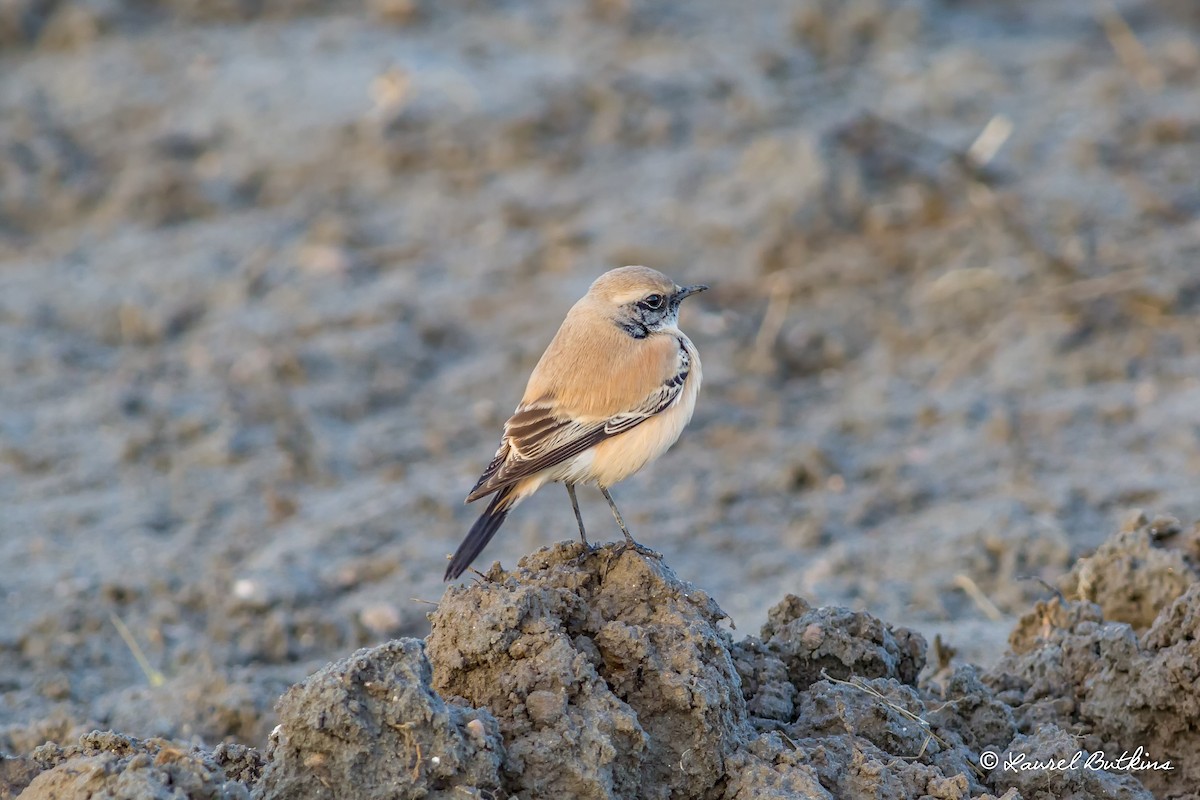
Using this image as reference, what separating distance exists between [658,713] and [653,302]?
2392 millimetres

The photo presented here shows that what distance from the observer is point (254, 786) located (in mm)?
4305

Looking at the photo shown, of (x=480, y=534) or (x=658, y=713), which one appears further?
(x=480, y=534)

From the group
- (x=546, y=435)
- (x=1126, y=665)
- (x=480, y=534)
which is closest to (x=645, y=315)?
(x=546, y=435)

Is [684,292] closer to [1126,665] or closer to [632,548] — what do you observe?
[632,548]

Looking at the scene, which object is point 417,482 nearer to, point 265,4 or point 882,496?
point 882,496

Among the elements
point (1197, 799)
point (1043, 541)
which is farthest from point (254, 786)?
point (1043, 541)

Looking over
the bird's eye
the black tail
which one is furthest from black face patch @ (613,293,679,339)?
the black tail

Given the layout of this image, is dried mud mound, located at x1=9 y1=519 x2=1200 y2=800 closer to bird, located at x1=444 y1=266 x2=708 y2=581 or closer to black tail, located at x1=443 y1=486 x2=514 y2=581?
black tail, located at x1=443 y1=486 x2=514 y2=581

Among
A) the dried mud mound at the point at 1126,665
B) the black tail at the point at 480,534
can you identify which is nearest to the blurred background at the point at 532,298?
the dried mud mound at the point at 1126,665

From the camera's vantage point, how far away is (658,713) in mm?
4688

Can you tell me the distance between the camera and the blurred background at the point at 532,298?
27.0 ft

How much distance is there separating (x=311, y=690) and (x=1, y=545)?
5502mm

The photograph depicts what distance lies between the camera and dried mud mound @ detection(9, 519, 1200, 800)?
4.16 m

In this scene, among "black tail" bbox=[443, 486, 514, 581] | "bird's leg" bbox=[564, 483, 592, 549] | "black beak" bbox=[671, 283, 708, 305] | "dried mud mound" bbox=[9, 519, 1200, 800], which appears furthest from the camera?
"black beak" bbox=[671, 283, 708, 305]
